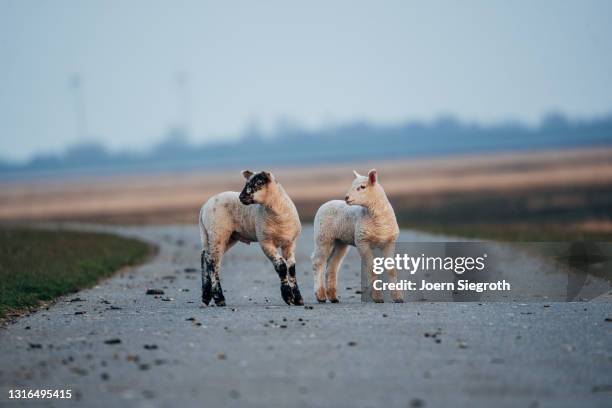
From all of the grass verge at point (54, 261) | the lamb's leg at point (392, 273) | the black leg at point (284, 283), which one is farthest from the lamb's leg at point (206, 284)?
the grass verge at point (54, 261)

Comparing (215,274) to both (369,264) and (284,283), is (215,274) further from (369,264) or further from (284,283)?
(369,264)

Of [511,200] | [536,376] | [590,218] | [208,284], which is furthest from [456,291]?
[511,200]

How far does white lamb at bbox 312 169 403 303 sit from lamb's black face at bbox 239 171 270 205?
1.26 meters

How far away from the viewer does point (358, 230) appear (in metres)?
16.6

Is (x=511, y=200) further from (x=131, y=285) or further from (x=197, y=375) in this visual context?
(x=197, y=375)

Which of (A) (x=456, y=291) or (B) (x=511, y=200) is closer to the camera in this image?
(A) (x=456, y=291)

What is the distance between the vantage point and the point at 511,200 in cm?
5356

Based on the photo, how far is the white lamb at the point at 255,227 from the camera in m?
16.4

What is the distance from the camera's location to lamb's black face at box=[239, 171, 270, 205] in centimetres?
1612

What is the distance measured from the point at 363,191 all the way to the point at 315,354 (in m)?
4.78

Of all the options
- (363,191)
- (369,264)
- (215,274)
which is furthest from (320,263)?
(215,274)

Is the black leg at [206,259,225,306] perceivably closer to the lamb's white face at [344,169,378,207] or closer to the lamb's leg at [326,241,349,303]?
the lamb's leg at [326,241,349,303]

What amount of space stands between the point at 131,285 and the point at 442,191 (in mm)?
46866

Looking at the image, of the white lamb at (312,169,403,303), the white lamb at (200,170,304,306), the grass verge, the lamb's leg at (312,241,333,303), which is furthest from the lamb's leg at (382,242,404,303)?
the grass verge
